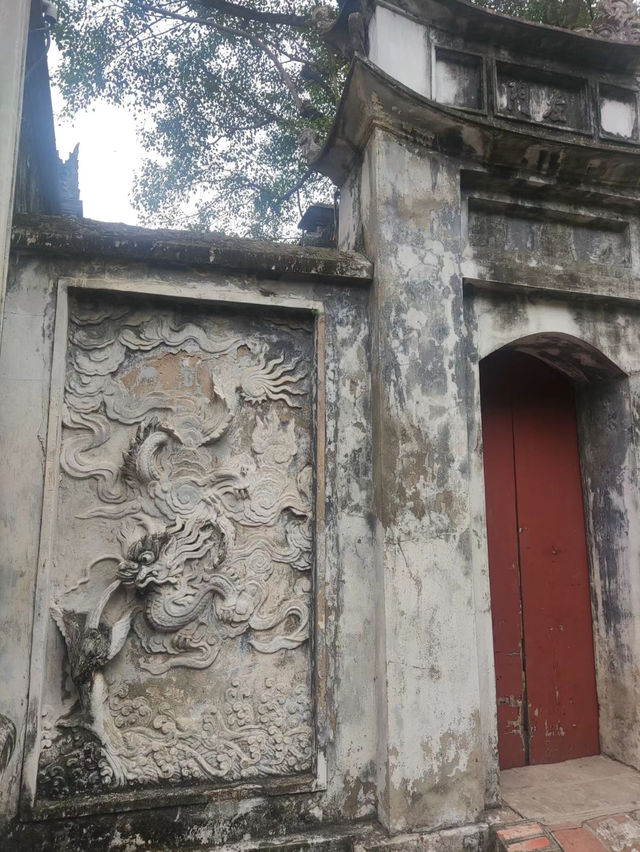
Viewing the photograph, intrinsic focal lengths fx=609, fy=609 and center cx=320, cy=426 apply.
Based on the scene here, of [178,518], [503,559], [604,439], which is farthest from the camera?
[604,439]

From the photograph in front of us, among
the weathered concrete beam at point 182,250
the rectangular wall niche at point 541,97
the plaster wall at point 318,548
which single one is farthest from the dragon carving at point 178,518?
the rectangular wall niche at point 541,97

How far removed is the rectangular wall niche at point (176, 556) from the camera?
3.02 meters

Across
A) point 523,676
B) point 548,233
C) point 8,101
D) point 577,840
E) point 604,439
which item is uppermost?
point 548,233

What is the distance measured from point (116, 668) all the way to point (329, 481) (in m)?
1.46

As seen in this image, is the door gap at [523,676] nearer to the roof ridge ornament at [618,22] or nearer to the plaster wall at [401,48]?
the plaster wall at [401,48]

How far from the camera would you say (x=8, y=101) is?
2.62 metres

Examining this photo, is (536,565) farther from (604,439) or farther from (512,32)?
(512,32)

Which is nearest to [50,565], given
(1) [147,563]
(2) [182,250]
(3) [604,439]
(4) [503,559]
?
(1) [147,563]

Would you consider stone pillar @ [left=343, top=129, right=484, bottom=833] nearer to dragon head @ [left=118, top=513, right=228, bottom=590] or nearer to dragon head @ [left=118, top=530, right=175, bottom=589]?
dragon head @ [left=118, top=513, right=228, bottom=590]

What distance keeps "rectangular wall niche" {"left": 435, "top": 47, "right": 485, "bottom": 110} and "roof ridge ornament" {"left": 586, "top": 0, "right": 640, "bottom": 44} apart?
979 mm

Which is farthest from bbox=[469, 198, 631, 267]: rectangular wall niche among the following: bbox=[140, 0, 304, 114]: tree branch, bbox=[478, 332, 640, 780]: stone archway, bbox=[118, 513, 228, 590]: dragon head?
bbox=[140, 0, 304, 114]: tree branch

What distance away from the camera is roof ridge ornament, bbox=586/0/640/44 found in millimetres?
4254

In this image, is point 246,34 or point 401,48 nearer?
point 401,48

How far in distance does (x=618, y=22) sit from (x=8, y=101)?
405 cm
